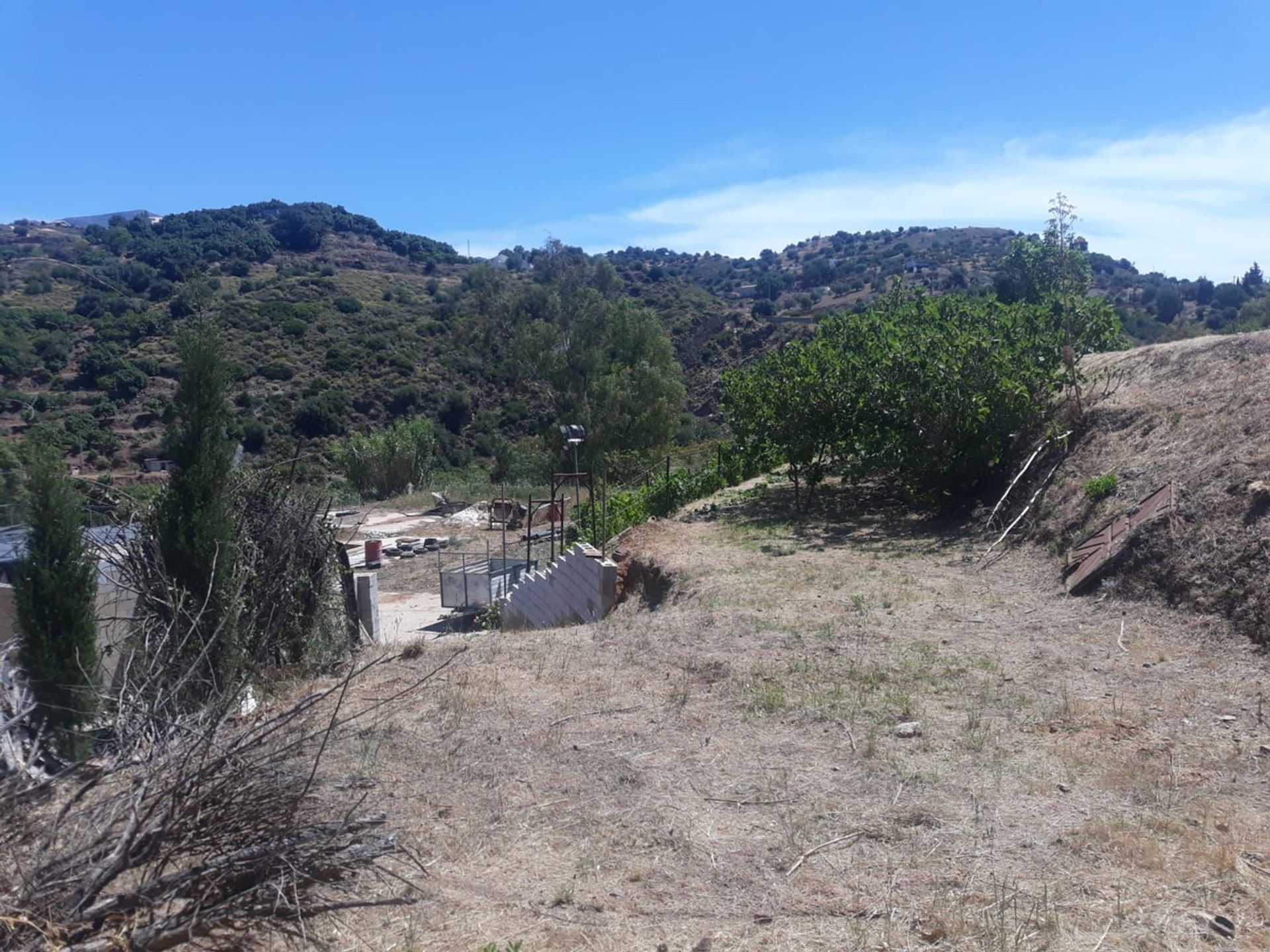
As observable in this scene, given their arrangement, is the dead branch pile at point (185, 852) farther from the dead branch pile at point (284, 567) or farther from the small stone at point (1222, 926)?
the dead branch pile at point (284, 567)

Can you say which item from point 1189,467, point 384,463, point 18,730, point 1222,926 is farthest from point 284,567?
point 384,463

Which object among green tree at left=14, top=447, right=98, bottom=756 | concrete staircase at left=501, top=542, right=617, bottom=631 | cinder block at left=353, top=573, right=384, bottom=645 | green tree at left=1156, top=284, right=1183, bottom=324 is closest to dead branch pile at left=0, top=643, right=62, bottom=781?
green tree at left=14, top=447, right=98, bottom=756

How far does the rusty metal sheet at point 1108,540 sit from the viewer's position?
9.15 meters

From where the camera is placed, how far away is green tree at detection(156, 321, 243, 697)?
7527 mm

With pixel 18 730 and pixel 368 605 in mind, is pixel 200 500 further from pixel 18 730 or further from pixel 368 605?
pixel 368 605

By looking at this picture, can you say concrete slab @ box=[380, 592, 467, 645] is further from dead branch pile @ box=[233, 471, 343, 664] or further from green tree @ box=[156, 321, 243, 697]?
green tree @ box=[156, 321, 243, 697]

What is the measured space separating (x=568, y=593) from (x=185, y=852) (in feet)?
30.1

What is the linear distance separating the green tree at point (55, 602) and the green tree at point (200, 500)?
0.68 meters

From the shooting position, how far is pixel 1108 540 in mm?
9531

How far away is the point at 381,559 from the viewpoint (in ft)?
70.9

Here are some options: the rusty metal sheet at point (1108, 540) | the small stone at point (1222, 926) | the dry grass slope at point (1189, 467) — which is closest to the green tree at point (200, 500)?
the small stone at point (1222, 926)

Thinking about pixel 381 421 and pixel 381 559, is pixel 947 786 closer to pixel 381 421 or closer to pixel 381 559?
pixel 381 559

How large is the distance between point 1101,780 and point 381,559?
18.0 m

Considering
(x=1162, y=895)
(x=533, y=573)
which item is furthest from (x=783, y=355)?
(x=1162, y=895)
